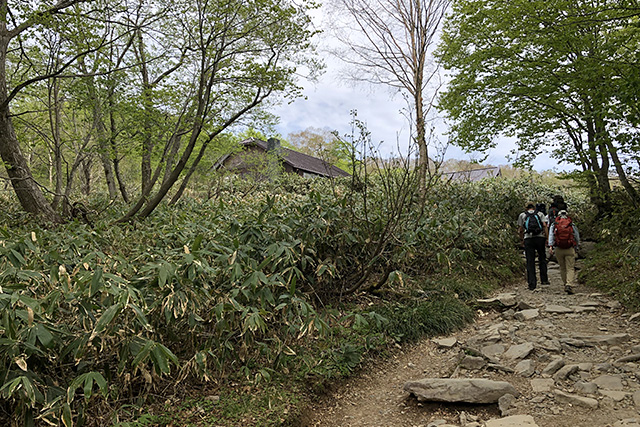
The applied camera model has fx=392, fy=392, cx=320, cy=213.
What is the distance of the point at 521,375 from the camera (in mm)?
4066

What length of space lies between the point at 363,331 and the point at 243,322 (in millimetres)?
1881

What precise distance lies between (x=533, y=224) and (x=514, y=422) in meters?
5.17

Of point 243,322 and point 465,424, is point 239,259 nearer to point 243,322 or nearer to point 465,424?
point 243,322

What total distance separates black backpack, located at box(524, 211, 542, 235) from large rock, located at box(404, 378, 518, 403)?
455 cm

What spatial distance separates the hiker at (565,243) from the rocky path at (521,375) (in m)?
1.47

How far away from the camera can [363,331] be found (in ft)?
16.3

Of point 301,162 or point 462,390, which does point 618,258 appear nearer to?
point 462,390

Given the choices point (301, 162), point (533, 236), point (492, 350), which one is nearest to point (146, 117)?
point (492, 350)

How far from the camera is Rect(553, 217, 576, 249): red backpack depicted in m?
7.27

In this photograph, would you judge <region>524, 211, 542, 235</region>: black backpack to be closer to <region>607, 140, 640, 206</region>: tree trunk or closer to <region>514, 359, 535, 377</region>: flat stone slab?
<region>607, 140, 640, 206</region>: tree trunk

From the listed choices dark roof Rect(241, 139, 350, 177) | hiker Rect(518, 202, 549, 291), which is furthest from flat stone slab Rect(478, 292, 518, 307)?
dark roof Rect(241, 139, 350, 177)

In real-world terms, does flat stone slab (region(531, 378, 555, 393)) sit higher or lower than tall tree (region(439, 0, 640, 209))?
lower

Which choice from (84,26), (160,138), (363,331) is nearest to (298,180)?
(160,138)

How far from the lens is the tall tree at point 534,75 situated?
8.72 metres
